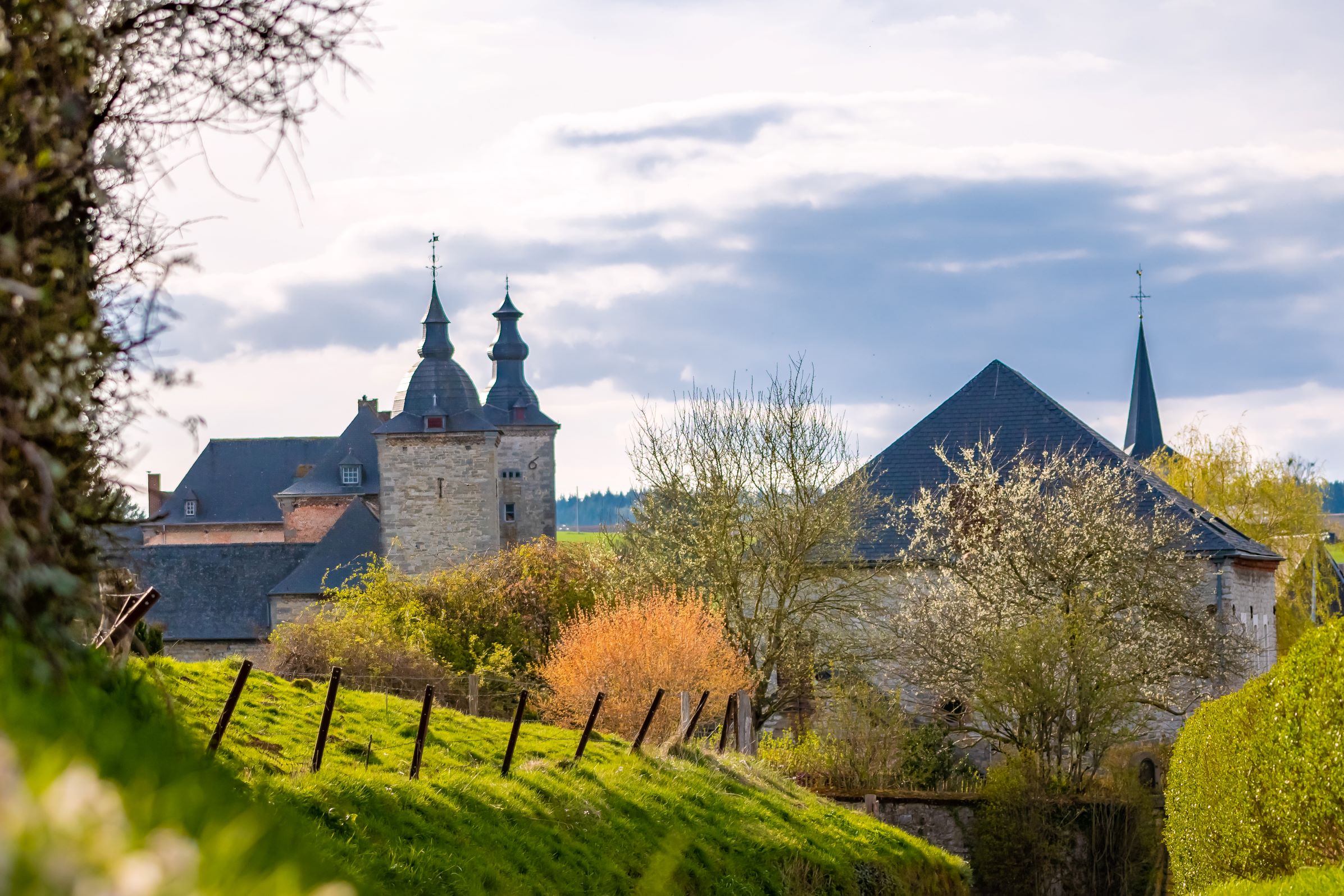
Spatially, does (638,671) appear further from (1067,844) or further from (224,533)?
(224,533)

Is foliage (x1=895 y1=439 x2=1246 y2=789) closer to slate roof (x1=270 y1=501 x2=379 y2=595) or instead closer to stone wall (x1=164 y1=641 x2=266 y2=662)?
slate roof (x1=270 y1=501 x2=379 y2=595)

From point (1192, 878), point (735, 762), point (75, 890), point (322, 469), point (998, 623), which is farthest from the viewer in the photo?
point (322, 469)

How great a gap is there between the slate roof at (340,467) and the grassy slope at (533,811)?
47.1 meters

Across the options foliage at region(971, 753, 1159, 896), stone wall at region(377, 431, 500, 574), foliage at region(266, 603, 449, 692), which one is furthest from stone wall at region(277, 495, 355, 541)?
foliage at region(971, 753, 1159, 896)

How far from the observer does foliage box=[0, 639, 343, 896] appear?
1.23 metres

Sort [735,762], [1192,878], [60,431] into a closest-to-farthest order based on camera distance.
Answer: [60,431] < [1192,878] < [735,762]

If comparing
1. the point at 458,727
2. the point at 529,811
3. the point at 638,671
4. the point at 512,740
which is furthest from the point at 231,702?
the point at 638,671

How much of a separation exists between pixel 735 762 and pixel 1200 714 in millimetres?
6801

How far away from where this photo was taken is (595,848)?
1209 cm

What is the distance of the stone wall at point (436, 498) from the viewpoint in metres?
48.1

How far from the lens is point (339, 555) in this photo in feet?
169

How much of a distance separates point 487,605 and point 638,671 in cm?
1219

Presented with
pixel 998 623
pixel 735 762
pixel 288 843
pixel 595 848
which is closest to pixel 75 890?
pixel 288 843

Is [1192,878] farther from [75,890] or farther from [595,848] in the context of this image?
[75,890]
